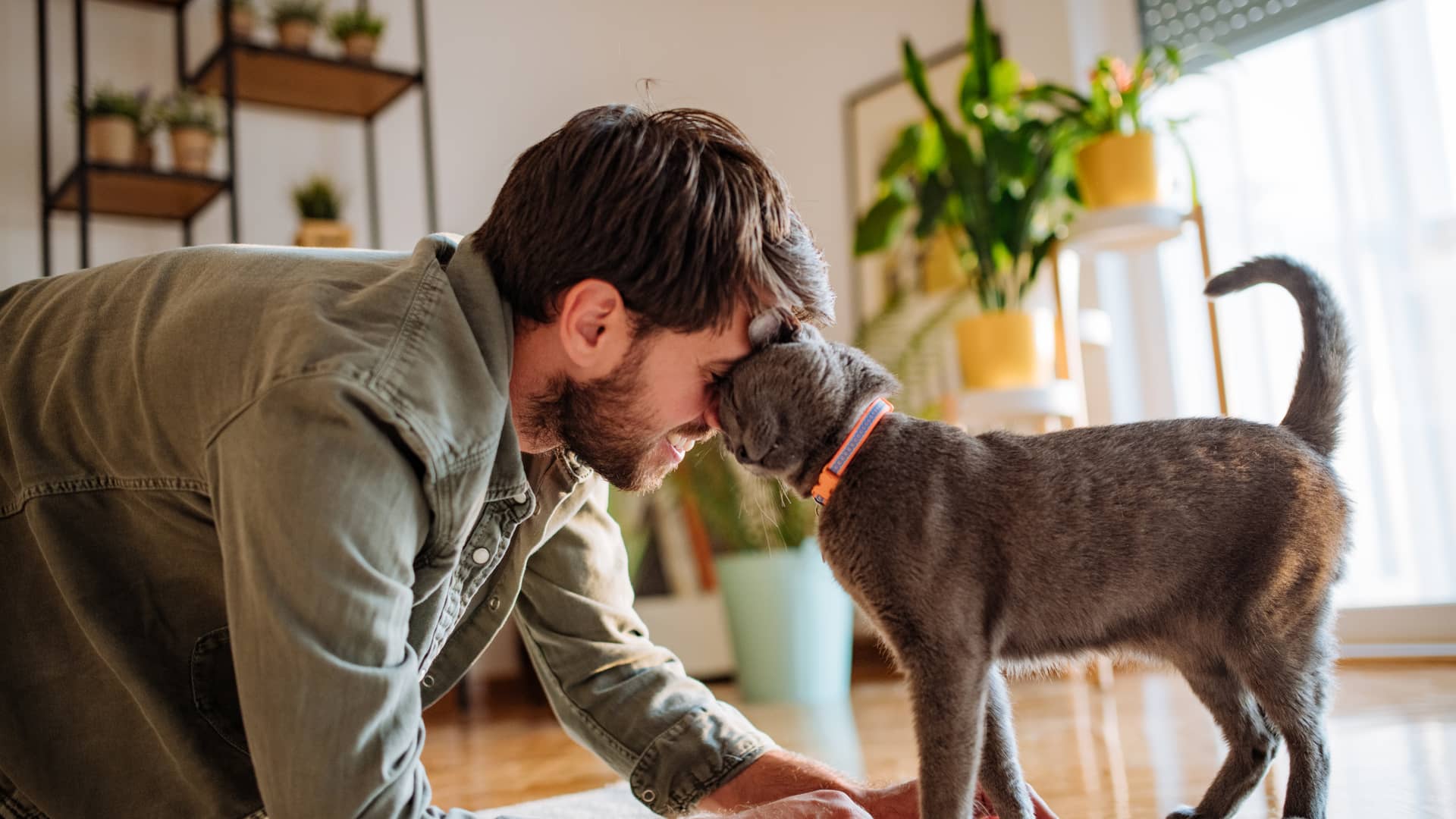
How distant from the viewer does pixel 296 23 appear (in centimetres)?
345

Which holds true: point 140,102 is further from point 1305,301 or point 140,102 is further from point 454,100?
point 1305,301

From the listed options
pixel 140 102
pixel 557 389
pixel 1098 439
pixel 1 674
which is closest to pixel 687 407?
pixel 557 389

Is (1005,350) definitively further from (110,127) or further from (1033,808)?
(110,127)

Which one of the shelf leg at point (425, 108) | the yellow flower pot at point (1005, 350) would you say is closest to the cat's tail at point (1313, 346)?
the yellow flower pot at point (1005, 350)

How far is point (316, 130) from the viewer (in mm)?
3910

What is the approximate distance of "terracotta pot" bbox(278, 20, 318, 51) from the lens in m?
3.45

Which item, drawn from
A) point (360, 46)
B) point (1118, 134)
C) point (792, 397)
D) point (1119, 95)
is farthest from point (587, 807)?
point (360, 46)

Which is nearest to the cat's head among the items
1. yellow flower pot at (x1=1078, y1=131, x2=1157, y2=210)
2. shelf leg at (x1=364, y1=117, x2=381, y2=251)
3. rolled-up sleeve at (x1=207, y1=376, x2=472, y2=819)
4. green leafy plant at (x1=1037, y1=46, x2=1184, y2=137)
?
rolled-up sleeve at (x1=207, y1=376, x2=472, y2=819)

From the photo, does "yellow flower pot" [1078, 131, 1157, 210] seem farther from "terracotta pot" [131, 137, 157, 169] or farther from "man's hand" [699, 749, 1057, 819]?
"terracotta pot" [131, 137, 157, 169]

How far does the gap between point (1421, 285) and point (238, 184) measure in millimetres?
3607

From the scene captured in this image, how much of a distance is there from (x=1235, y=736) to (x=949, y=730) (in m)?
0.40

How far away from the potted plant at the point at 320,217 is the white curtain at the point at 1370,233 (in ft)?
7.91

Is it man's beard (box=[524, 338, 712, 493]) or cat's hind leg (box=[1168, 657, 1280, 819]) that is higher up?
man's beard (box=[524, 338, 712, 493])

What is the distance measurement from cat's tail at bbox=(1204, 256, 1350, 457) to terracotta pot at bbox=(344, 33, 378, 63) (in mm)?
3002
